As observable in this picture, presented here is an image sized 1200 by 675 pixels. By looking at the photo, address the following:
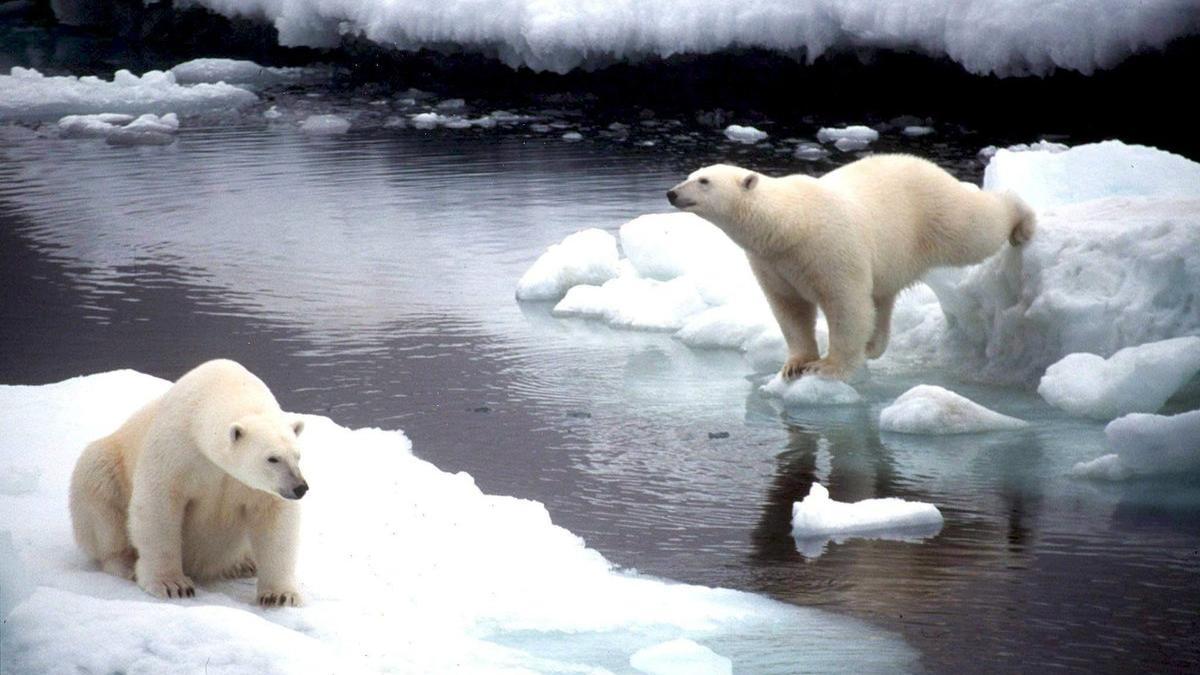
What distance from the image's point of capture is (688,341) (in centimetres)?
724

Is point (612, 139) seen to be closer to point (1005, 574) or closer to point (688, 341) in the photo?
point (688, 341)

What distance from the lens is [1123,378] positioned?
5.65 metres

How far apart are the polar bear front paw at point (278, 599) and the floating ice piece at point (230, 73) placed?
15.9 m

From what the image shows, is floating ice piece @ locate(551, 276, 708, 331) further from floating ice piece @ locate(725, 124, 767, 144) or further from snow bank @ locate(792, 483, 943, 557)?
floating ice piece @ locate(725, 124, 767, 144)

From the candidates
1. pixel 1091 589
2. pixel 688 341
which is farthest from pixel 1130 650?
pixel 688 341

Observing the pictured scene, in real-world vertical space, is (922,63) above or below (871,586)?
above

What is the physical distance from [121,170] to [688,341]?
23.4ft

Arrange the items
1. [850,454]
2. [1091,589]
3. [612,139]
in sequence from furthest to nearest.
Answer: [612,139]
[850,454]
[1091,589]

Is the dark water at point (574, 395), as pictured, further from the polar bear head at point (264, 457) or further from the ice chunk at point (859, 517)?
the polar bear head at point (264, 457)

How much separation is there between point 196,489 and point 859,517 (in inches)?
84.3

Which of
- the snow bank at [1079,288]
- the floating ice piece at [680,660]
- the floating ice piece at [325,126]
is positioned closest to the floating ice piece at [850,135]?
the floating ice piece at [325,126]

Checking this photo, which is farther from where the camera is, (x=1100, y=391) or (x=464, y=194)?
(x=464, y=194)

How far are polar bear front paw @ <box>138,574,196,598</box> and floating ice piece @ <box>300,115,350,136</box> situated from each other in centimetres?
1172

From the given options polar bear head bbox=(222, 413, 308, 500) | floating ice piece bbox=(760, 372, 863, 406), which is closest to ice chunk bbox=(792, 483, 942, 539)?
floating ice piece bbox=(760, 372, 863, 406)
